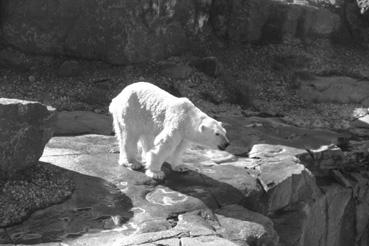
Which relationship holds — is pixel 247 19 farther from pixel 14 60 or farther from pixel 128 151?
pixel 128 151

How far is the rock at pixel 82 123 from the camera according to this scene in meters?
9.57

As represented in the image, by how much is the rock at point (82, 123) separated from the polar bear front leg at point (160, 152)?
2086 mm

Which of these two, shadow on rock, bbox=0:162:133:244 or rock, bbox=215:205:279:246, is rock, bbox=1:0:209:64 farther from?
Answer: rock, bbox=215:205:279:246

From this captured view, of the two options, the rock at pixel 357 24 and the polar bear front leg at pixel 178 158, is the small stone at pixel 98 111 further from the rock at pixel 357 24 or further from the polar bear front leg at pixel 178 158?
the rock at pixel 357 24

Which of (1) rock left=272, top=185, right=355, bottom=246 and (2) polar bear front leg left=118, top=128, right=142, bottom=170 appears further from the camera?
(1) rock left=272, top=185, right=355, bottom=246

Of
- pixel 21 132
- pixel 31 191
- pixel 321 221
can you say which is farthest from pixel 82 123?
pixel 321 221

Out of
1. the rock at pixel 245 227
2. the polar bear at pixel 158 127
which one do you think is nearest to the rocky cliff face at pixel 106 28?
the polar bear at pixel 158 127

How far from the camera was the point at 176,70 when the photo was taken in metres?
12.3

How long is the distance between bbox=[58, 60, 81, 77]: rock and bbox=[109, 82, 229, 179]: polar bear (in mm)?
4066

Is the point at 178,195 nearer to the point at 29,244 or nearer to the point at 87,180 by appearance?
the point at 87,180

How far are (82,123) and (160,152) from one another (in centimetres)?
275

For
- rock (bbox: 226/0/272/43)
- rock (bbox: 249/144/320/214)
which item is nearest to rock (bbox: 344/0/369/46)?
rock (bbox: 226/0/272/43)

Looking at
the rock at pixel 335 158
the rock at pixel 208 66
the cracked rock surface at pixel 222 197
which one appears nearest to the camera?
the cracked rock surface at pixel 222 197

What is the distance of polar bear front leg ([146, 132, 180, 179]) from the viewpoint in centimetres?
757
